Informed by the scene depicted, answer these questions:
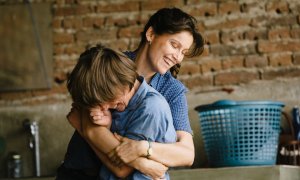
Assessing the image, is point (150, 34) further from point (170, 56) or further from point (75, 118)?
point (75, 118)

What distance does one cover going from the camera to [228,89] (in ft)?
15.9

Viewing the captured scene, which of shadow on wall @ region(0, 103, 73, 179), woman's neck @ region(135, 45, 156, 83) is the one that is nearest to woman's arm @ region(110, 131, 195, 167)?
woman's neck @ region(135, 45, 156, 83)

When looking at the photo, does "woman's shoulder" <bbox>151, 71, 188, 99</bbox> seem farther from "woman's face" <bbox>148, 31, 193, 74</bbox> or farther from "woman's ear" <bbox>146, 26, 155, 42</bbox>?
"woman's ear" <bbox>146, 26, 155, 42</bbox>

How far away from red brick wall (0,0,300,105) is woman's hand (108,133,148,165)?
234 cm

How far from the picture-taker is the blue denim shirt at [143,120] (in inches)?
100

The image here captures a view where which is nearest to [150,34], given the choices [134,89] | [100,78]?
[134,89]

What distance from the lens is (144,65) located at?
3.03 meters

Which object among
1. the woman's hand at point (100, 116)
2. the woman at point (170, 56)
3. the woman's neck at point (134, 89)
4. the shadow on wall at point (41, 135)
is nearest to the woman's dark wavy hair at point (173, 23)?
the woman at point (170, 56)

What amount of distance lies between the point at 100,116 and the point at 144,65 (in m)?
0.47

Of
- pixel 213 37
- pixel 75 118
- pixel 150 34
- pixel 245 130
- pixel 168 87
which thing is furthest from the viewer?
pixel 213 37

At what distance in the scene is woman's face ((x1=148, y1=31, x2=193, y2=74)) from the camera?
298 centimetres

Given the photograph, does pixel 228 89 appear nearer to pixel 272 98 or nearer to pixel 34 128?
pixel 272 98

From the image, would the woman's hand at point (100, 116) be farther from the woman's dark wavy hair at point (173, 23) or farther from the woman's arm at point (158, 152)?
the woman's dark wavy hair at point (173, 23)

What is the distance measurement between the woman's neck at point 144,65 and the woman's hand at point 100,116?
0.38m
